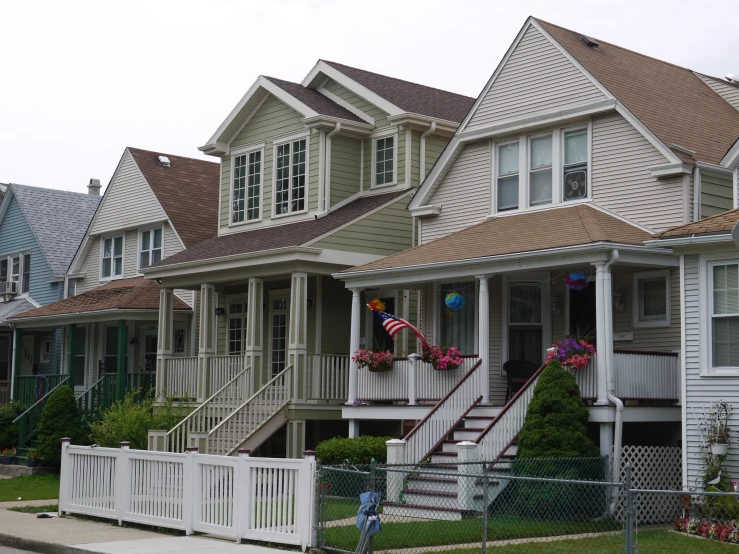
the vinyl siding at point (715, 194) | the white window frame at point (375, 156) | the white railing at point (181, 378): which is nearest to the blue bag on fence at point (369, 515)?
the vinyl siding at point (715, 194)

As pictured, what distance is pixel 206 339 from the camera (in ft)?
82.6

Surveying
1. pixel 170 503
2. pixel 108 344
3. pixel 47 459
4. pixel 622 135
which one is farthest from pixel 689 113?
pixel 108 344

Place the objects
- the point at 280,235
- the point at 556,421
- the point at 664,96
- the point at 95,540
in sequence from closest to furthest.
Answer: the point at 95,540 → the point at 556,421 → the point at 664,96 → the point at 280,235

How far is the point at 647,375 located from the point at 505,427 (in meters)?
2.52

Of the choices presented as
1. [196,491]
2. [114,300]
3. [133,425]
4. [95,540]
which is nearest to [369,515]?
[196,491]

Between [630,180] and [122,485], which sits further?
[630,180]

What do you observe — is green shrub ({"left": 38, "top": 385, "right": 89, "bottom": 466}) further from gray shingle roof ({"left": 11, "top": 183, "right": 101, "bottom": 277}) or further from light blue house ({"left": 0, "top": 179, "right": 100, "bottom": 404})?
gray shingle roof ({"left": 11, "top": 183, "right": 101, "bottom": 277})

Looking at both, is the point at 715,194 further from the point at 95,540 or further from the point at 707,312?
the point at 95,540

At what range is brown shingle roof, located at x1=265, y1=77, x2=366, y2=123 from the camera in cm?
2561

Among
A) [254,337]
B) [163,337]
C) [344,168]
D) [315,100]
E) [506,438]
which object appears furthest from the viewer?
[163,337]

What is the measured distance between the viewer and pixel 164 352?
26.2 metres

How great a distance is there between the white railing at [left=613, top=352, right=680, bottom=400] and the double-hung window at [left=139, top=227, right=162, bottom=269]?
55.5 ft

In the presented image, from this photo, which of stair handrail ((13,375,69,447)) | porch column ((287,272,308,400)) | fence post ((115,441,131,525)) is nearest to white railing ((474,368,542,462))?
fence post ((115,441,131,525))

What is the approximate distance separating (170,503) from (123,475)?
3.83 feet
